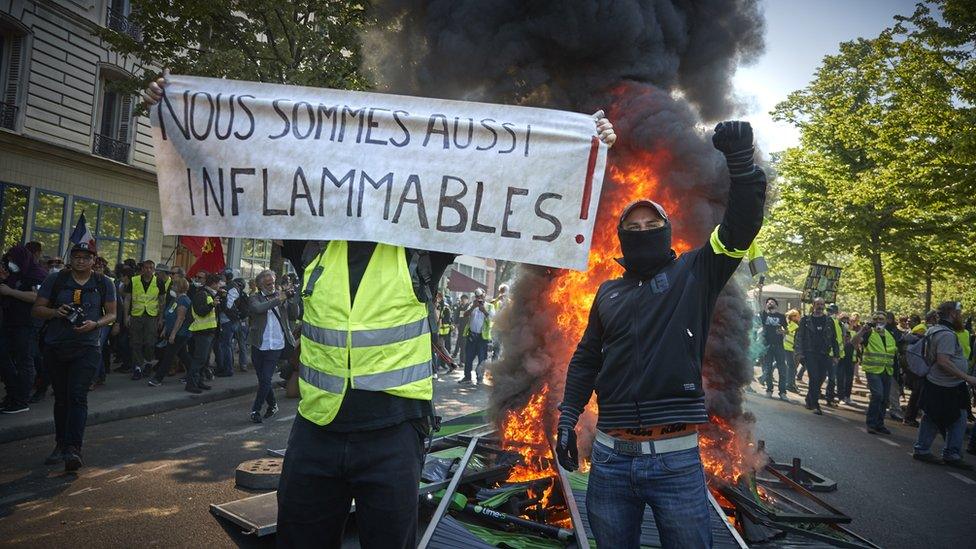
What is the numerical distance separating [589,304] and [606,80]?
2950 mm

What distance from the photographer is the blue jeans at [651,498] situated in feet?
8.45

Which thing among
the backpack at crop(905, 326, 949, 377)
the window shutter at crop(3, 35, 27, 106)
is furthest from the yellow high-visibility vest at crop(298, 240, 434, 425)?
the window shutter at crop(3, 35, 27, 106)

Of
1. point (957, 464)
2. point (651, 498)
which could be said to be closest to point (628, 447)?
point (651, 498)

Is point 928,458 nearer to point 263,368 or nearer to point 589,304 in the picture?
point 589,304

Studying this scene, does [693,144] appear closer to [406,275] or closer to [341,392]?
[406,275]

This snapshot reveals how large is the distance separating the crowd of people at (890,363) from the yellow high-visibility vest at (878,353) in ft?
0.05

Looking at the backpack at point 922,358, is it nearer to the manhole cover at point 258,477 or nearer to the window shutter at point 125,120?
the manhole cover at point 258,477

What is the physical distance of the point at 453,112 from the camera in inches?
124

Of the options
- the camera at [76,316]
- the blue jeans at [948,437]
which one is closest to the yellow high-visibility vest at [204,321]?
the camera at [76,316]

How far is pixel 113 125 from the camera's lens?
18.5 m

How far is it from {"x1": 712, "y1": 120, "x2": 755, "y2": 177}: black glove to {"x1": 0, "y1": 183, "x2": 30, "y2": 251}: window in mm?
17389

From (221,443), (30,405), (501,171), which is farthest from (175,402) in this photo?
(501,171)

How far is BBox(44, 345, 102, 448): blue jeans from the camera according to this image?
5.50 m

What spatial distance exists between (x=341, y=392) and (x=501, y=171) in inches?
53.2
